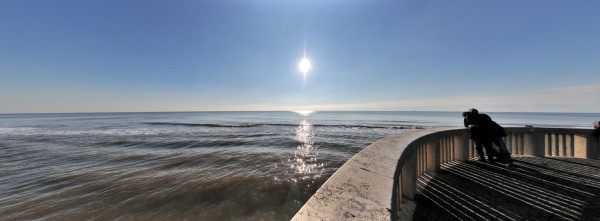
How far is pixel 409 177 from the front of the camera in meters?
2.88

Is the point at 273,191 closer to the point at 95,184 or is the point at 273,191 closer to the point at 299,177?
the point at 299,177

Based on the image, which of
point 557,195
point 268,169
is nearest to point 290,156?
point 268,169

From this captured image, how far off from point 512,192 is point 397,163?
2.93 m

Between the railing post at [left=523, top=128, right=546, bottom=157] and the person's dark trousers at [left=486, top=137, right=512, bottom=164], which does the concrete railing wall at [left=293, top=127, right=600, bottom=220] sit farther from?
the person's dark trousers at [left=486, top=137, right=512, bottom=164]

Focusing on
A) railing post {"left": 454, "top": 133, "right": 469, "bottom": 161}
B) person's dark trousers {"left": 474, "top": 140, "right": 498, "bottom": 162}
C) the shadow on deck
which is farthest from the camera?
railing post {"left": 454, "top": 133, "right": 469, "bottom": 161}

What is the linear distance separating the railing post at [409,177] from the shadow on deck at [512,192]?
0.19 metres

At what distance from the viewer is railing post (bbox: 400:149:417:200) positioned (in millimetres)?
2809

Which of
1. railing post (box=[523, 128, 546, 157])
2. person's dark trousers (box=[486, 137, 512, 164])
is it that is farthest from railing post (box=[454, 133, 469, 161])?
railing post (box=[523, 128, 546, 157])

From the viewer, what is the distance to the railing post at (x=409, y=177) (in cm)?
281

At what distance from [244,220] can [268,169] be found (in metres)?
3.01

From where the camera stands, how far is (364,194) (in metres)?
1.28

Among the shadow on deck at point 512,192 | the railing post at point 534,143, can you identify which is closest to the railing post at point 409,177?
the shadow on deck at point 512,192

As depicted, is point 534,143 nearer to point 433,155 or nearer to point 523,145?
point 523,145

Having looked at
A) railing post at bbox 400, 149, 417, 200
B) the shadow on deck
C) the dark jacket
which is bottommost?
the shadow on deck
